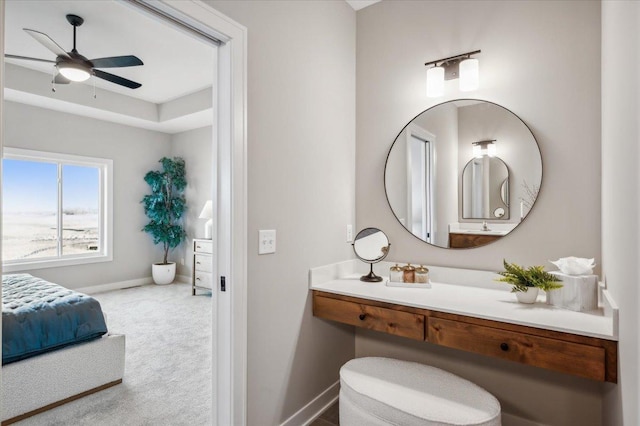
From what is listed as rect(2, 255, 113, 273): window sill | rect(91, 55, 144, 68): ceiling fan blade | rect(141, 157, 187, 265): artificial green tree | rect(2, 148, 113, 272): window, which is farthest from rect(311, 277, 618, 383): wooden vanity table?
rect(2, 148, 113, 272): window

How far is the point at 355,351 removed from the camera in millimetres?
2482

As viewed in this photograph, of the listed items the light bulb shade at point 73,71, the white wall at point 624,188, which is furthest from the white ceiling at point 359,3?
the light bulb shade at point 73,71

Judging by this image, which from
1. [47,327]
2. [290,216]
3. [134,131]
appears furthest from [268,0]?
[134,131]

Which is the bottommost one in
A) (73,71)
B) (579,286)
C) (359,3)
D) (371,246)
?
(579,286)

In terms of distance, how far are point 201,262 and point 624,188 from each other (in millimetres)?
4832

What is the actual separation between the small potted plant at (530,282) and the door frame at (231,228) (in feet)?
4.20

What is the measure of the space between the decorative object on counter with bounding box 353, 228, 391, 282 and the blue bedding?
75.2 inches

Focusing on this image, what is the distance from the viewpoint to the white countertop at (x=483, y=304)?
4.50ft

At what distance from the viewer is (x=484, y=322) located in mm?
1521

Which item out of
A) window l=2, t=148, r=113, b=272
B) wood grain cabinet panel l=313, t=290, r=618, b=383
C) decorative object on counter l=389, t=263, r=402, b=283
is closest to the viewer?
wood grain cabinet panel l=313, t=290, r=618, b=383

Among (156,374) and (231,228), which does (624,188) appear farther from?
(156,374)

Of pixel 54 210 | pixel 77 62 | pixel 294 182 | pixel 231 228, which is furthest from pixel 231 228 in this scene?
pixel 54 210

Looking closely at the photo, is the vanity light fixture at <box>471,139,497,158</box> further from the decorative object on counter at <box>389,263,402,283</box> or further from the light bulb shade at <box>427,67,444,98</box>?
the decorative object on counter at <box>389,263,402,283</box>

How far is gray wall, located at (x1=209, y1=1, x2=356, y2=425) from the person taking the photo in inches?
66.9
